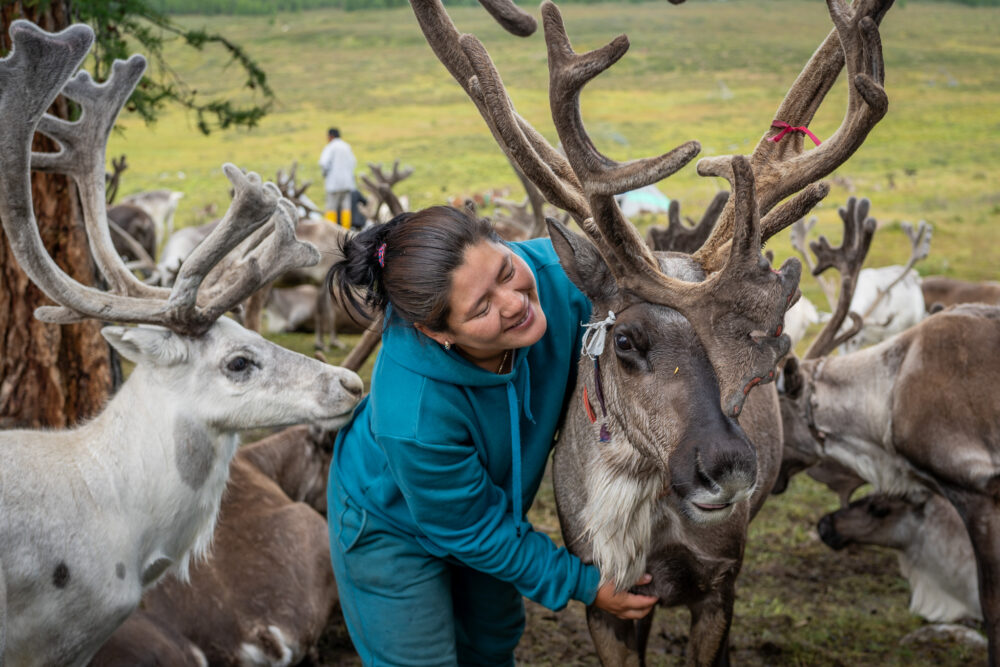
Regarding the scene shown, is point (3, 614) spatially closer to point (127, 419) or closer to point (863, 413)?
point (127, 419)

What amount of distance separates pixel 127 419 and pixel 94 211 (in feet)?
3.13

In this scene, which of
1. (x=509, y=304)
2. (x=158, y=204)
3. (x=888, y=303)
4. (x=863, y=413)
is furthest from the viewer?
(x=158, y=204)

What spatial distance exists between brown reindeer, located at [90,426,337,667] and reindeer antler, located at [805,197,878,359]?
293 cm

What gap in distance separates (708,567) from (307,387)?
4.85 ft

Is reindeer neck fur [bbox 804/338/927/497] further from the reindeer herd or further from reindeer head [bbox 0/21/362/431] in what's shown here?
reindeer head [bbox 0/21/362/431]

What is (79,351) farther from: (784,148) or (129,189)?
(129,189)

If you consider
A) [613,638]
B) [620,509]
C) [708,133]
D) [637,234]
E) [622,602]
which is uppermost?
[637,234]

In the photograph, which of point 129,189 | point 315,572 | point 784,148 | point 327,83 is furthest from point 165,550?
point 327,83

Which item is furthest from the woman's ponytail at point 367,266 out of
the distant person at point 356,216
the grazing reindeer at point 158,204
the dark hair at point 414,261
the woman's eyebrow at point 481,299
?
the grazing reindeer at point 158,204

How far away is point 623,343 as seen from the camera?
250 centimetres

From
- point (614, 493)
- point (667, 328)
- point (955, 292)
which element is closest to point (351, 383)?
point (614, 493)

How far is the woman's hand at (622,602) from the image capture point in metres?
2.82

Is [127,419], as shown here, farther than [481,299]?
Yes

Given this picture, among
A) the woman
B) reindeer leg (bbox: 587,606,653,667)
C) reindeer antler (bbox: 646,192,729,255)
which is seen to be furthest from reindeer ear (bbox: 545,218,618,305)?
reindeer antler (bbox: 646,192,729,255)
